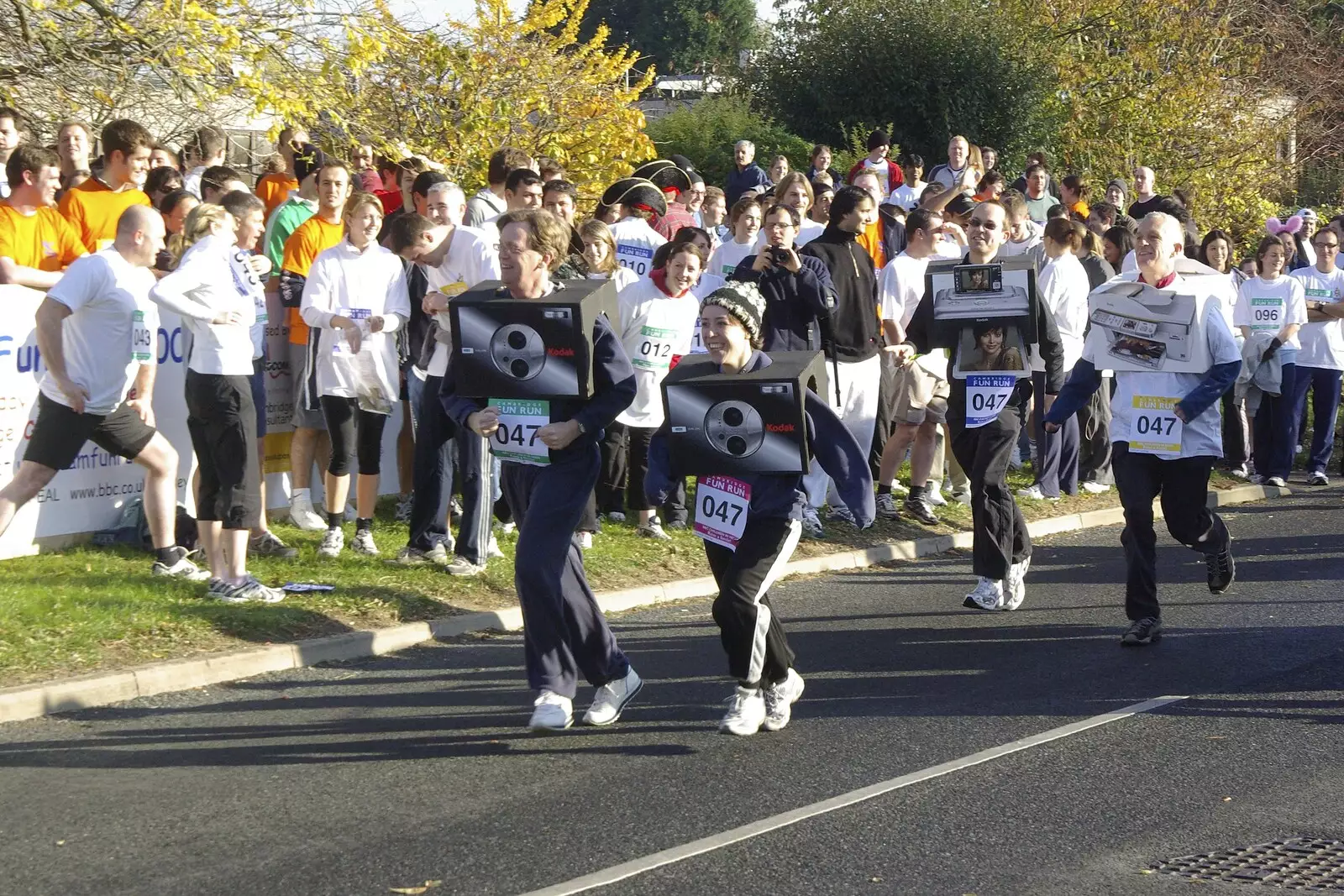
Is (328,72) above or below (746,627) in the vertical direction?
above

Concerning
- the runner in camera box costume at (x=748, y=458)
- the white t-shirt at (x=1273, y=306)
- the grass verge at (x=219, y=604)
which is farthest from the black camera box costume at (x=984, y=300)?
the white t-shirt at (x=1273, y=306)

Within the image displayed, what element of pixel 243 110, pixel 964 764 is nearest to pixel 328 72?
pixel 243 110

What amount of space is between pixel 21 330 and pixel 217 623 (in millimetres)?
2448

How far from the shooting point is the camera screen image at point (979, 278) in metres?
10.1

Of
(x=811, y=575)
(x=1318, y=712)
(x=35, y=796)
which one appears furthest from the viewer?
(x=811, y=575)

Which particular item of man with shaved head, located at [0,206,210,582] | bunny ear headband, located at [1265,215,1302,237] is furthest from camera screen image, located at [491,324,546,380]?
bunny ear headband, located at [1265,215,1302,237]

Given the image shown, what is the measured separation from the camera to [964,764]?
6.70 m

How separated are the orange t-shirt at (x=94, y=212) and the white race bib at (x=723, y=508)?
499cm

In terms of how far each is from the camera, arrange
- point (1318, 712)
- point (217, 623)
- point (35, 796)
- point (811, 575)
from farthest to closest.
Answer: point (811, 575) → point (217, 623) → point (1318, 712) → point (35, 796)

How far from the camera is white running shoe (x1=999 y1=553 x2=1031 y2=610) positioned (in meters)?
10.1

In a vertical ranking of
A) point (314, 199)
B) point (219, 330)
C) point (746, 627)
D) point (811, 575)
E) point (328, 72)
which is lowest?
point (811, 575)

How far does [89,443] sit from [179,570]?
1258 mm

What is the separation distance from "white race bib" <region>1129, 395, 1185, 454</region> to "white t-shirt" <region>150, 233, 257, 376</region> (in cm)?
475

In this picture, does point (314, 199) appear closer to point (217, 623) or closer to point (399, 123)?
point (217, 623)
